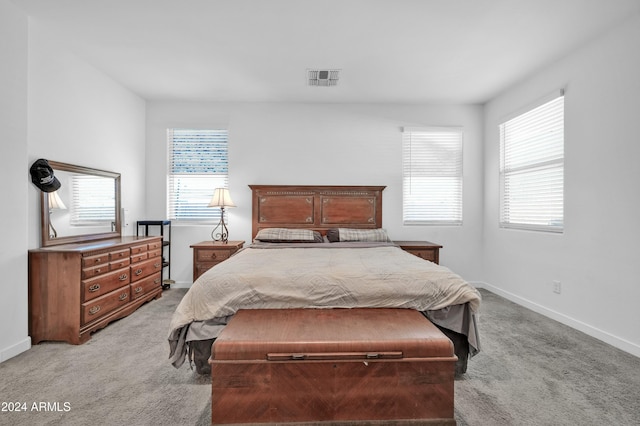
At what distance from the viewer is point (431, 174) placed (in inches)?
177

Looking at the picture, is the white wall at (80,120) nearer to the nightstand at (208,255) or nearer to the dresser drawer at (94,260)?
the dresser drawer at (94,260)

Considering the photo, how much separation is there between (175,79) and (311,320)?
338cm

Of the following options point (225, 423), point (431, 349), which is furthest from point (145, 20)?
point (431, 349)

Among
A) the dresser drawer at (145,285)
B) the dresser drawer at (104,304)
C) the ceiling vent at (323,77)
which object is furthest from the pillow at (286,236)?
the ceiling vent at (323,77)

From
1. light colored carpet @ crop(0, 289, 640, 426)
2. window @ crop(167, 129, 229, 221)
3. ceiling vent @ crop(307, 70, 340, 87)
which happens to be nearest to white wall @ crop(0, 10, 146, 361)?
light colored carpet @ crop(0, 289, 640, 426)

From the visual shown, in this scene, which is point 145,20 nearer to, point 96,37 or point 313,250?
point 96,37

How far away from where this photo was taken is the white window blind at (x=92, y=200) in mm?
3082

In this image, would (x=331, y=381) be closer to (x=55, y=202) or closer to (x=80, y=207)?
(x=55, y=202)

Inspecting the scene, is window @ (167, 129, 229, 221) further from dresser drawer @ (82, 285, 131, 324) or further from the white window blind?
dresser drawer @ (82, 285, 131, 324)

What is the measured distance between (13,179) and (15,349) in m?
1.33

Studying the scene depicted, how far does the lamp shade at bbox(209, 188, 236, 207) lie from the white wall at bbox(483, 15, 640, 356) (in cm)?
380

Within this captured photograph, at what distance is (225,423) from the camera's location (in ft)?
4.83

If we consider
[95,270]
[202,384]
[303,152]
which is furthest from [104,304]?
[303,152]

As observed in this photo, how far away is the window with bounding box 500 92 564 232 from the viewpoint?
3.24 meters
